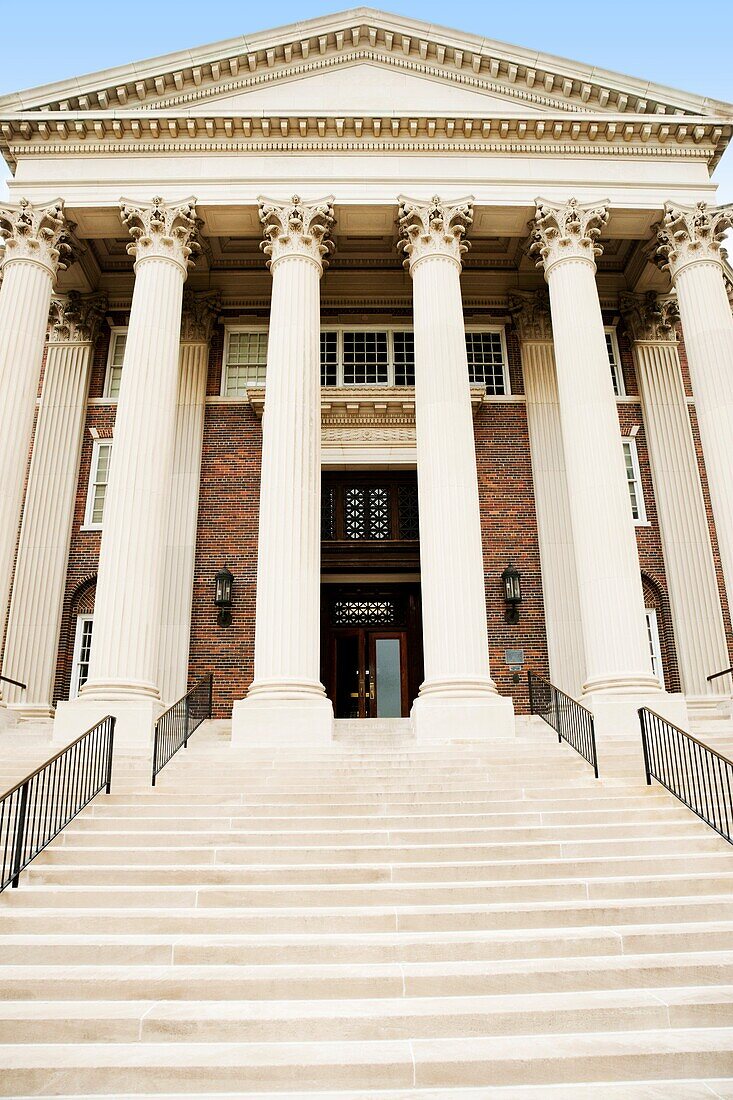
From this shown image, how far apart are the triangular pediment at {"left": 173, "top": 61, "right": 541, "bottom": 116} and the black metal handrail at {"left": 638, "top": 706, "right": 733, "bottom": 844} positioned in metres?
13.8

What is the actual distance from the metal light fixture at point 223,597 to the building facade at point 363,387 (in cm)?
8

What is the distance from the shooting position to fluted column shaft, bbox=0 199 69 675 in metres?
14.5

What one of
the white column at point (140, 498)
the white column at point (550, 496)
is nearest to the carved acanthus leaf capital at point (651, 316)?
the white column at point (550, 496)

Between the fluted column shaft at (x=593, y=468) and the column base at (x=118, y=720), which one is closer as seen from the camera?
the column base at (x=118, y=720)

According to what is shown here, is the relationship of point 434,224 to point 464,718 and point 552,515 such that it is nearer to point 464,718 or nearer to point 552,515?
point 552,515

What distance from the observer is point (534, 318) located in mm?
20484

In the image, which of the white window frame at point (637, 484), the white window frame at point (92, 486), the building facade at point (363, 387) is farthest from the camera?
the white window frame at point (637, 484)

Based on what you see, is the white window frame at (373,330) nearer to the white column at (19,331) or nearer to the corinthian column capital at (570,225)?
the corinthian column capital at (570,225)

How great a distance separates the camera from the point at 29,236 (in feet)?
53.0

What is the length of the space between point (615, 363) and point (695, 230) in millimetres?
4466

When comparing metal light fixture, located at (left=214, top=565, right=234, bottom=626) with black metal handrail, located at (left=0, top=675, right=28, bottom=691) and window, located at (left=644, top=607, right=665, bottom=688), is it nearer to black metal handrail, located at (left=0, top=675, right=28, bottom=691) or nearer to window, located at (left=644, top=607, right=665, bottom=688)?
black metal handrail, located at (left=0, top=675, right=28, bottom=691)

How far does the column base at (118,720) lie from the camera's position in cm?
1255

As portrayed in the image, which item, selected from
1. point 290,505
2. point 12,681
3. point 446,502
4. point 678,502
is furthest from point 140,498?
point 678,502

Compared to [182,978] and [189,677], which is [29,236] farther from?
[182,978]
